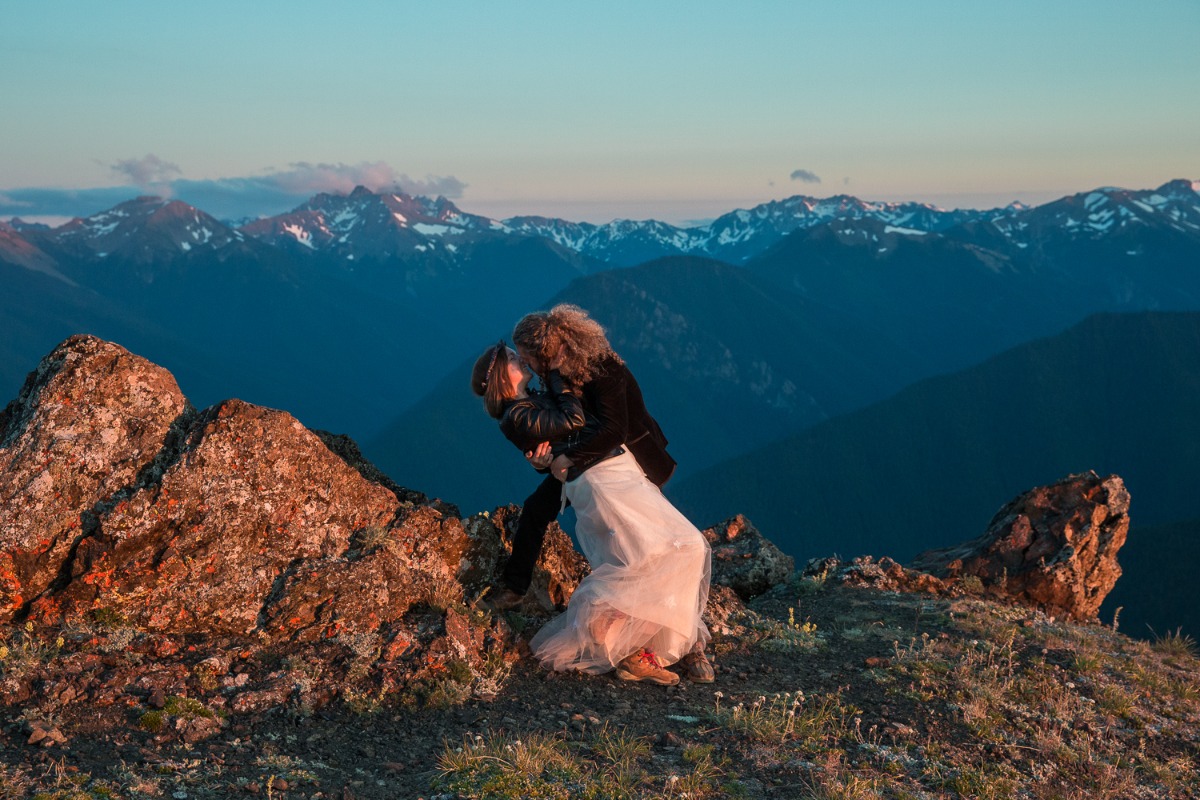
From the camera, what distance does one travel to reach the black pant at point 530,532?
8.13m

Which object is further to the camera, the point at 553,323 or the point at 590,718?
the point at 553,323

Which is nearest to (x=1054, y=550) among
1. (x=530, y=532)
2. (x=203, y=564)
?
(x=530, y=532)

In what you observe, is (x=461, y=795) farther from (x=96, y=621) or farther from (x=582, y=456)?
(x=96, y=621)

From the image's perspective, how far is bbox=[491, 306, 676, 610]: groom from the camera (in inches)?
295

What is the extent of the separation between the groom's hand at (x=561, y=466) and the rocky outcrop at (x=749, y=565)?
451cm

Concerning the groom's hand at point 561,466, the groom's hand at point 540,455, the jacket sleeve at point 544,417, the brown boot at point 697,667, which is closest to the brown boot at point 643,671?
the brown boot at point 697,667

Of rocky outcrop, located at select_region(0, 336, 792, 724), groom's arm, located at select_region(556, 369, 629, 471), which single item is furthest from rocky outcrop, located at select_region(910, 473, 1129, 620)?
rocky outcrop, located at select_region(0, 336, 792, 724)

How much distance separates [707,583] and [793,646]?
70.0 inches

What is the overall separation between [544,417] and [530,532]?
1.52 metres

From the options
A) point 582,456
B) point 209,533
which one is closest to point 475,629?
point 582,456

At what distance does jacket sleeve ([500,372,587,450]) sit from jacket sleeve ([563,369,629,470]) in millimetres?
147

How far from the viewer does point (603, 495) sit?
7539 millimetres

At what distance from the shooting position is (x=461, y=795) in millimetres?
5430

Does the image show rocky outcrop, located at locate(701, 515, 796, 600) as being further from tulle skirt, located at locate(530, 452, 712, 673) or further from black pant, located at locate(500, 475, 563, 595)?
tulle skirt, located at locate(530, 452, 712, 673)
